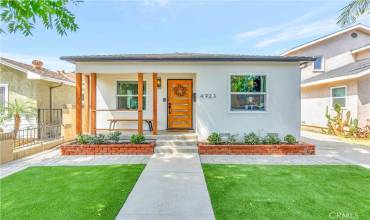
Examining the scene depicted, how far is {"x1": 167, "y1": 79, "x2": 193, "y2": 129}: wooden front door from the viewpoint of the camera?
10.6 metres

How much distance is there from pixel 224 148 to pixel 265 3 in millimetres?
8469

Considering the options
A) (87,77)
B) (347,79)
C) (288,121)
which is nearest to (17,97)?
(87,77)

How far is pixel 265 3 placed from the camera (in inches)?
438

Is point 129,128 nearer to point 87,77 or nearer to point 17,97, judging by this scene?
point 87,77

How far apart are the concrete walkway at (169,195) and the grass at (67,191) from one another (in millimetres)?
257

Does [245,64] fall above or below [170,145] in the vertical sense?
above

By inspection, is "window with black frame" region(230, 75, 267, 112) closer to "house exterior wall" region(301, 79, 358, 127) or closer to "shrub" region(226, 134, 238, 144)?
"shrub" region(226, 134, 238, 144)

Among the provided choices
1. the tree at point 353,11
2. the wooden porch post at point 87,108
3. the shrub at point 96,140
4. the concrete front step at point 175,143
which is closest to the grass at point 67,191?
the shrub at point 96,140

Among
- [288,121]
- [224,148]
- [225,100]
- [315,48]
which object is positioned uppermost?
[315,48]

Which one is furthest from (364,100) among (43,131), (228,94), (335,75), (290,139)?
(43,131)

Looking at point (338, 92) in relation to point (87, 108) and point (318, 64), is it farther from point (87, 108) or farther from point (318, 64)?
point (87, 108)

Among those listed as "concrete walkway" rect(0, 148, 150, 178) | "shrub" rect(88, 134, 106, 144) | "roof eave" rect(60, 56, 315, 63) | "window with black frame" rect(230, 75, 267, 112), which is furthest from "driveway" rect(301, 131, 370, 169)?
"shrub" rect(88, 134, 106, 144)

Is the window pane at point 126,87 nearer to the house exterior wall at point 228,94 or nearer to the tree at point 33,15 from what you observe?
the house exterior wall at point 228,94

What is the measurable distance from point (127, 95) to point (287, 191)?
8603mm
